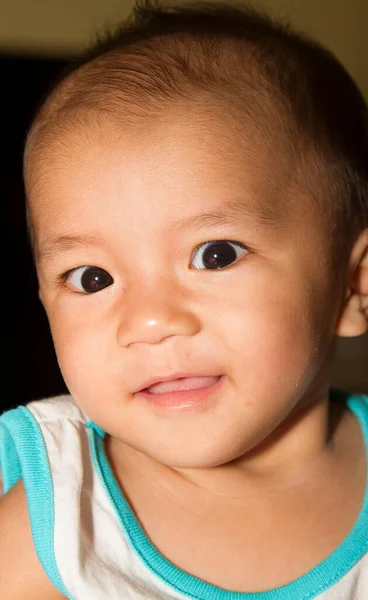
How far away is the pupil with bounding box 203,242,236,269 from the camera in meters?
Answer: 0.89

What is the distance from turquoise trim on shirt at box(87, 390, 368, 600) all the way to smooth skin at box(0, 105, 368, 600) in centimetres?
2

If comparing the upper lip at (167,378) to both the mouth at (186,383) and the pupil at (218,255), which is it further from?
the pupil at (218,255)

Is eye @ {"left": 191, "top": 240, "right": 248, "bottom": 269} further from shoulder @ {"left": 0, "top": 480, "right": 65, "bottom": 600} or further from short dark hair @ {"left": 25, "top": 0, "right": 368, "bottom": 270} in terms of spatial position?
shoulder @ {"left": 0, "top": 480, "right": 65, "bottom": 600}

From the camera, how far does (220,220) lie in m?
0.89

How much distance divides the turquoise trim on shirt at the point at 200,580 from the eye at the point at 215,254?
1.01ft

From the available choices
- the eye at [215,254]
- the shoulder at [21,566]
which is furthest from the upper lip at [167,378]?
the shoulder at [21,566]

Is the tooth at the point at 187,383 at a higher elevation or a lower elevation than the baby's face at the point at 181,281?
lower

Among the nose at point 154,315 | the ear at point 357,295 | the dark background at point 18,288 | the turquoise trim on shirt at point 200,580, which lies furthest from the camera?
the dark background at point 18,288

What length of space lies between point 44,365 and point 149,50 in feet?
4.82

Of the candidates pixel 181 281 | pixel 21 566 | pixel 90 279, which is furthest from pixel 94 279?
pixel 21 566

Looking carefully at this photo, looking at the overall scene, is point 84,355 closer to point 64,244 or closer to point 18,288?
point 64,244

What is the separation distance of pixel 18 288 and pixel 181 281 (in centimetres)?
146

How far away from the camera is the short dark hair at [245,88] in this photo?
36.6 inches

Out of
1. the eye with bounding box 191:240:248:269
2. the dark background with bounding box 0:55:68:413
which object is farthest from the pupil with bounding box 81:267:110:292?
the dark background with bounding box 0:55:68:413
